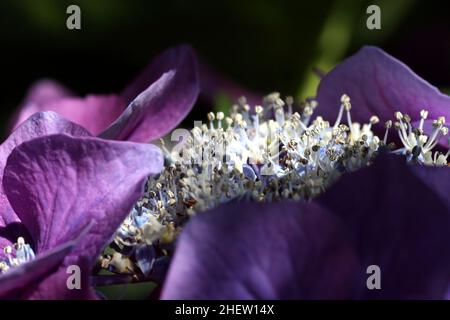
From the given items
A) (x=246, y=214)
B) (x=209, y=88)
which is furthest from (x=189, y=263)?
(x=209, y=88)

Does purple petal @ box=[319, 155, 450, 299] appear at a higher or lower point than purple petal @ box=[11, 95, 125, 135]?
higher

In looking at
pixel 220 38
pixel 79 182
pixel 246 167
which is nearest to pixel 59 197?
pixel 79 182

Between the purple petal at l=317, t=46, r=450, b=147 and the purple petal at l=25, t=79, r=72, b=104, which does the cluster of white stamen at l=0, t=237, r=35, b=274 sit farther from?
the purple petal at l=25, t=79, r=72, b=104

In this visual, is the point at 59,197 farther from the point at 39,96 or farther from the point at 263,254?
the point at 39,96

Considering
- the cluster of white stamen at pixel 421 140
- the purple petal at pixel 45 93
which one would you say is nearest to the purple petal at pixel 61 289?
the cluster of white stamen at pixel 421 140

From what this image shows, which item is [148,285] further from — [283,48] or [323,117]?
[283,48]

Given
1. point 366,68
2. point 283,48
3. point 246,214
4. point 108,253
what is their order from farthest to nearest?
point 283,48 < point 366,68 < point 108,253 < point 246,214

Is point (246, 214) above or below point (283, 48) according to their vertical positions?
above

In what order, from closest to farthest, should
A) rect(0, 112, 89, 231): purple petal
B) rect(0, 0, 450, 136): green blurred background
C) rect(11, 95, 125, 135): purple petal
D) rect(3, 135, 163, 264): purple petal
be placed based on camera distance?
rect(3, 135, 163, 264): purple petal, rect(0, 112, 89, 231): purple petal, rect(11, 95, 125, 135): purple petal, rect(0, 0, 450, 136): green blurred background

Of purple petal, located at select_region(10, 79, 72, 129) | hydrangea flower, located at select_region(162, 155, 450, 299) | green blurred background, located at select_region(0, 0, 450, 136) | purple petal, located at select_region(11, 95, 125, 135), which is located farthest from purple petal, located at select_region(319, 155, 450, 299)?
green blurred background, located at select_region(0, 0, 450, 136)
